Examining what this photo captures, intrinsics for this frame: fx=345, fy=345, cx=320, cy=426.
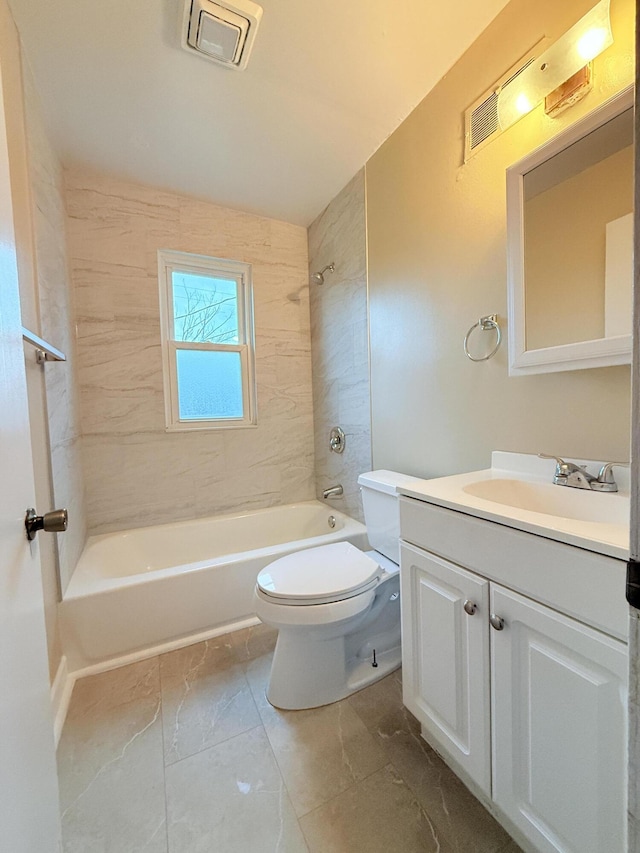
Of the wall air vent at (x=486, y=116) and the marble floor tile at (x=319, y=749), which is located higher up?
the wall air vent at (x=486, y=116)

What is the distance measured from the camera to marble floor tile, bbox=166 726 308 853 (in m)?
0.87

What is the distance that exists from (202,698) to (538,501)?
1411 millimetres

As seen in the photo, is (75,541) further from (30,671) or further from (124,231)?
(124,231)

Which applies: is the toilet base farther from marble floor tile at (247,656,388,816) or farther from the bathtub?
the bathtub

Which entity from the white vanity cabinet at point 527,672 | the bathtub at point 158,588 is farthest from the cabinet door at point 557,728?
the bathtub at point 158,588

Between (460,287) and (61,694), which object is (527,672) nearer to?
(460,287)

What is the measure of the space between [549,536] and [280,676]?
113 centimetres

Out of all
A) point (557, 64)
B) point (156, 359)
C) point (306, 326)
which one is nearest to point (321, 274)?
point (306, 326)

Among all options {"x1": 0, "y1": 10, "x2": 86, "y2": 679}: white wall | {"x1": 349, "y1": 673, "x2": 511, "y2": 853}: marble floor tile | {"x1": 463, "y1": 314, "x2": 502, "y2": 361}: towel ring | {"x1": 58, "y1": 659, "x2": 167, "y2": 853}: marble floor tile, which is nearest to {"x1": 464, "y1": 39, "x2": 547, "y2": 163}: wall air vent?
{"x1": 463, "y1": 314, "x2": 502, "y2": 361}: towel ring

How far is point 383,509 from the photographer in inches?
59.9

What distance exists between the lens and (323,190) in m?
2.12

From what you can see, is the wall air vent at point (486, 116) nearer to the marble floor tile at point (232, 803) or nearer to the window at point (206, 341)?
the window at point (206, 341)

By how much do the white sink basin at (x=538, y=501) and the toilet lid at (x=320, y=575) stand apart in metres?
0.46

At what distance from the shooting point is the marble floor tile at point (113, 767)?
0.90 metres
